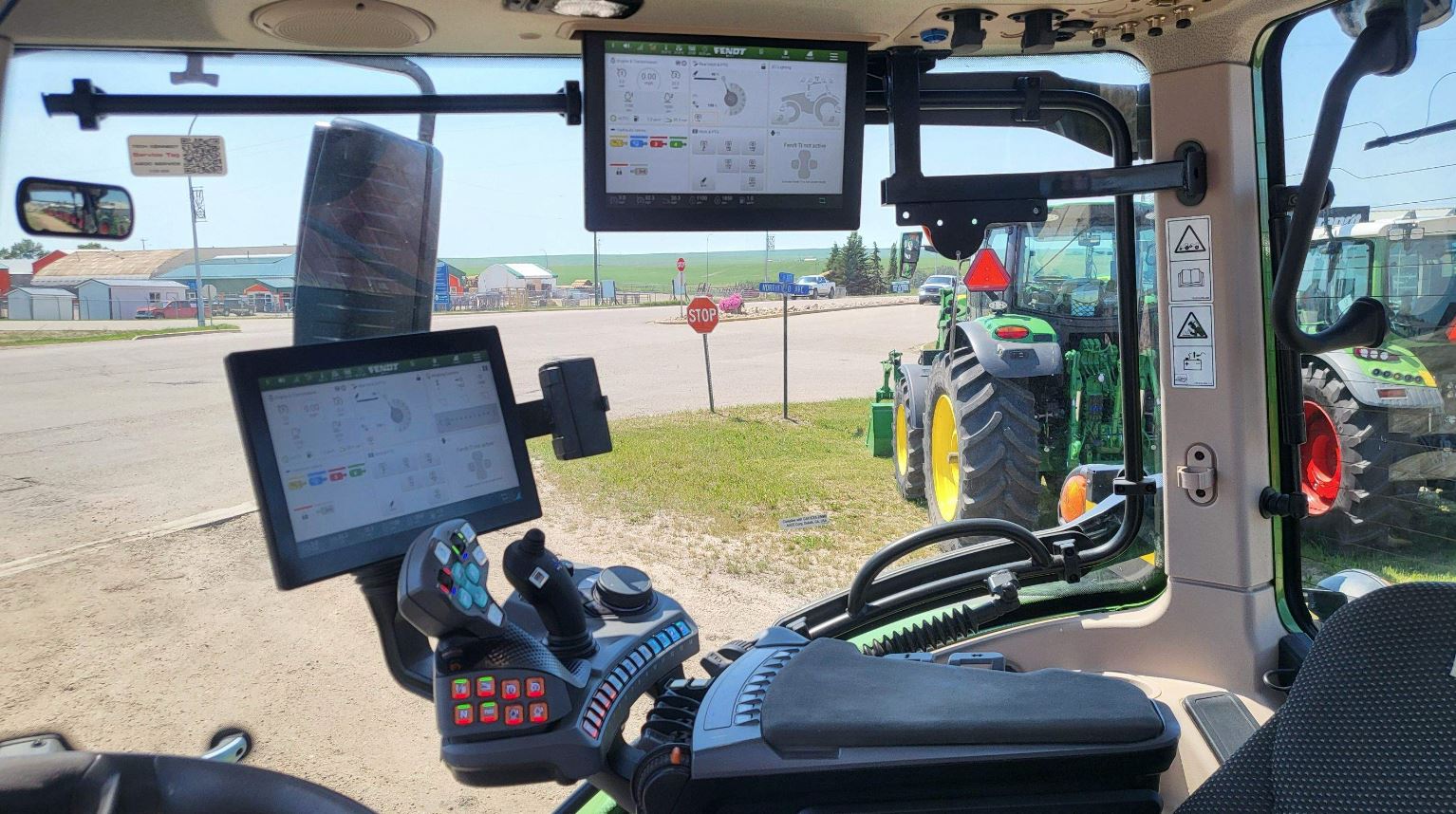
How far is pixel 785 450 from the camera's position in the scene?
4.48 m

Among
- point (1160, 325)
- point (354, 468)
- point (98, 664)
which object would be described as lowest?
point (98, 664)

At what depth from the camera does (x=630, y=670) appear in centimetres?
140

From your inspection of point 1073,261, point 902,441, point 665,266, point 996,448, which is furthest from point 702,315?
point 902,441

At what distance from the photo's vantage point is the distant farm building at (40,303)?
128cm

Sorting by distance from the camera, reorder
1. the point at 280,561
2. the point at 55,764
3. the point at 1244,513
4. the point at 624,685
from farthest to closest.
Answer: the point at 1244,513 → the point at 624,685 → the point at 280,561 → the point at 55,764

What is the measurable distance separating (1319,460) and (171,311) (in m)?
2.09

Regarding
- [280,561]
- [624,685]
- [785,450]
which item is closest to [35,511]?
[280,561]

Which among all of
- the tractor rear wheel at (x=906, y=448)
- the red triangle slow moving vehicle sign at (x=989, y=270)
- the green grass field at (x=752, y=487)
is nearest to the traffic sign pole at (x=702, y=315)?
the green grass field at (x=752, y=487)

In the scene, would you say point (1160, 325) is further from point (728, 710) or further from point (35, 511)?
point (35, 511)

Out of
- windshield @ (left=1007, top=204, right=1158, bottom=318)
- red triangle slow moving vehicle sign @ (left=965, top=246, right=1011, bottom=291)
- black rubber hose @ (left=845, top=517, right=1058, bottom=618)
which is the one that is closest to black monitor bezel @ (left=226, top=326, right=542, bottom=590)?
black rubber hose @ (left=845, top=517, right=1058, bottom=618)

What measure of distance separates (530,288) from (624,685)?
2.62 ft

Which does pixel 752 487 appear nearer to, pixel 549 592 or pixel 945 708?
pixel 549 592

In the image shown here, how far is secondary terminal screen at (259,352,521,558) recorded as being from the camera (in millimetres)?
1233

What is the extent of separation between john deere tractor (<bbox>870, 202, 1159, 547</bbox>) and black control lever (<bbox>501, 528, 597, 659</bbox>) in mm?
1302
